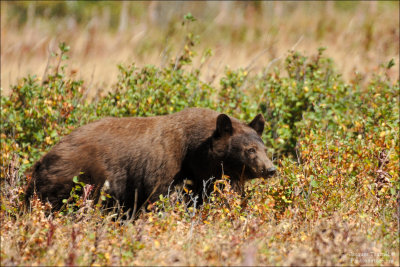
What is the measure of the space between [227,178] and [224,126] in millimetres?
659

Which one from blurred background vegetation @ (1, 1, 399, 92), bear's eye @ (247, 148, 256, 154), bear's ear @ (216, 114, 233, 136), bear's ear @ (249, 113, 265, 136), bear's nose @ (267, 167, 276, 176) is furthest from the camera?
blurred background vegetation @ (1, 1, 399, 92)

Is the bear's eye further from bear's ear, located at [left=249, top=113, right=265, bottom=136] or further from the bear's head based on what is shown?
bear's ear, located at [left=249, top=113, right=265, bottom=136]

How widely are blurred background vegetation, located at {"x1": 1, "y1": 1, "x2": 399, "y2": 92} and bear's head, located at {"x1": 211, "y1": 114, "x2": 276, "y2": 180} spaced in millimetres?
3460

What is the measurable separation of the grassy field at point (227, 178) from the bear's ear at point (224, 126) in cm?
66

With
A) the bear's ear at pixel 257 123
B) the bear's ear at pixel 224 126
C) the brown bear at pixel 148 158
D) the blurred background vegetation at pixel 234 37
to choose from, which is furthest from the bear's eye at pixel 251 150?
the blurred background vegetation at pixel 234 37

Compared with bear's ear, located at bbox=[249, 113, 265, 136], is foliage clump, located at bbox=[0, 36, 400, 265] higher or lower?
lower

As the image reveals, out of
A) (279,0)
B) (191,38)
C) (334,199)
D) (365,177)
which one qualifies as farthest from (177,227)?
(279,0)

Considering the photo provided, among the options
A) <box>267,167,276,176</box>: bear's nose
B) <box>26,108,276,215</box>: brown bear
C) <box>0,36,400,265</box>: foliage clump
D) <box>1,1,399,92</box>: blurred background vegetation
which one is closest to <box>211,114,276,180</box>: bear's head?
<box>26,108,276,215</box>: brown bear

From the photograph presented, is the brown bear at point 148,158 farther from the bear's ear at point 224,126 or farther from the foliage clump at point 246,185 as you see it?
the foliage clump at point 246,185

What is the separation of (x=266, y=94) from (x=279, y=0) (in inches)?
453

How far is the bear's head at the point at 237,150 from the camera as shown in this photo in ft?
19.8

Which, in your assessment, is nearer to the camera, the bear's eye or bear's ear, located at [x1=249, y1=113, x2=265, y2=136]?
the bear's eye

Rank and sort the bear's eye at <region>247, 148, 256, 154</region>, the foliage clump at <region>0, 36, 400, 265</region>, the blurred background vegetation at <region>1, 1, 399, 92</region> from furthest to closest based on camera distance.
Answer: the blurred background vegetation at <region>1, 1, 399, 92</region> < the bear's eye at <region>247, 148, 256, 154</region> < the foliage clump at <region>0, 36, 400, 265</region>

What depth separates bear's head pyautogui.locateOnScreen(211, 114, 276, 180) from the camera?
6023mm
